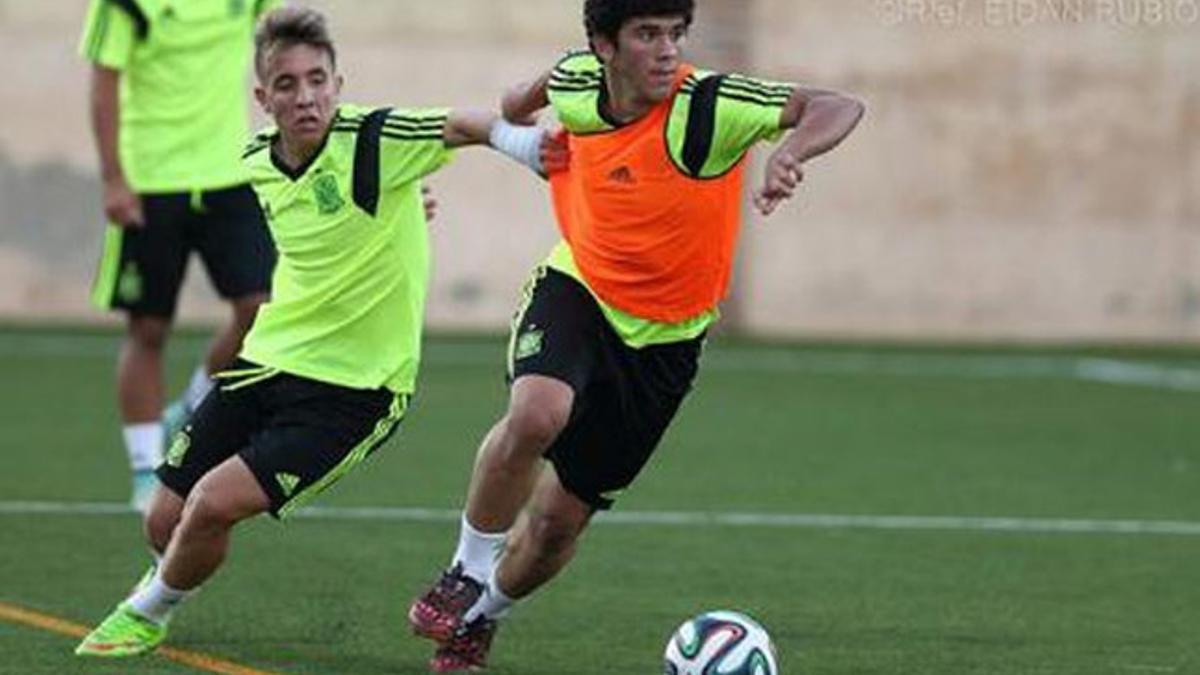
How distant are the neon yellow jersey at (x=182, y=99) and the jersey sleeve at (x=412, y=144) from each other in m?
3.82

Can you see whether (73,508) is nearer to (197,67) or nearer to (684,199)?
(197,67)

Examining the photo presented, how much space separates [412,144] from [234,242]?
12.7 feet

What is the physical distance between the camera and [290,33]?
871 centimetres

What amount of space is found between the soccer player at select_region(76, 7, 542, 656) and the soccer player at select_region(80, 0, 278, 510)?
3.32 metres

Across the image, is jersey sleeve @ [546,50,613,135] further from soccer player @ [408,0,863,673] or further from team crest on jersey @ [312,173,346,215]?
team crest on jersey @ [312,173,346,215]

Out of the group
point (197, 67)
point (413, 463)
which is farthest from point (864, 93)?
point (197, 67)

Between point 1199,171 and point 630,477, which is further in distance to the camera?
point 1199,171

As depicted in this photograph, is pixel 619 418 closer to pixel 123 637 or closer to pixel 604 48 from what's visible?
pixel 604 48

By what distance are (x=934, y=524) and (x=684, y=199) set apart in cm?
386

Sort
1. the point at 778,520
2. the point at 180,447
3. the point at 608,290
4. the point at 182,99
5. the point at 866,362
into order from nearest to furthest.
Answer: the point at 608,290, the point at 180,447, the point at 778,520, the point at 182,99, the point at 866,362

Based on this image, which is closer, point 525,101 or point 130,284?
point 525,101

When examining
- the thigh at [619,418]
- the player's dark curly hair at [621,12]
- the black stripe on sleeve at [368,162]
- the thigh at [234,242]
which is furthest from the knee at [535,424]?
the thigh at [234,242]

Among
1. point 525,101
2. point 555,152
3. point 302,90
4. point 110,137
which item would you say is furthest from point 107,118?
point 555,152

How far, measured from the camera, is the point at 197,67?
12594 millimetres
